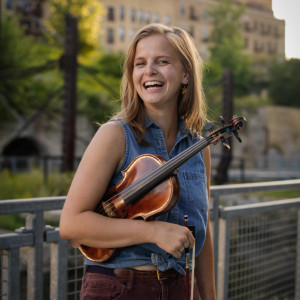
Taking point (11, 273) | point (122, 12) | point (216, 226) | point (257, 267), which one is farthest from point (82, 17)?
point (11, 273)

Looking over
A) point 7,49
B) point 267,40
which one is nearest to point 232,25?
point 267,40

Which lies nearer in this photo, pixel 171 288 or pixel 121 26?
pixel 171 288

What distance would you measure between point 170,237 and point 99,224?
233 mm

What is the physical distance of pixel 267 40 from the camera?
71.5 m

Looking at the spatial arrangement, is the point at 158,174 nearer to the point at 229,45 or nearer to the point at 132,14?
the point at 229,45

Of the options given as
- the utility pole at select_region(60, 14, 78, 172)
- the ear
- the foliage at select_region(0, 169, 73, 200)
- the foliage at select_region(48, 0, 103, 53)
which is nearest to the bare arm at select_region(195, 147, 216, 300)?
the ear

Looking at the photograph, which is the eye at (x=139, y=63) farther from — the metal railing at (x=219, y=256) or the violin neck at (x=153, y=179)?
the metal railing at (x=219, y=256)

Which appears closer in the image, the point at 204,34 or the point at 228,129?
the point at 228,129

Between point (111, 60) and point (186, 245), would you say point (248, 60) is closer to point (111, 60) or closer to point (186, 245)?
point (111, 60)

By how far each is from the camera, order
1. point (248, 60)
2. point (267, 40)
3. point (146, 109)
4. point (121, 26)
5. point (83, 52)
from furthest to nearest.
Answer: point (267, 40) < point (121, 26) < point (248, 60) < point (83, 52) < point (146, 109)

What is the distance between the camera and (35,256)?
2.38m

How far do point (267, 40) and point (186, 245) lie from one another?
243 ft

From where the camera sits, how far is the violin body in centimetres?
152

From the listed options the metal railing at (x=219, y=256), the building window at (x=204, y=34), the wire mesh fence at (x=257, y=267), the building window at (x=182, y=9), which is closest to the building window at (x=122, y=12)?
the building window at (x=182, y=9)
